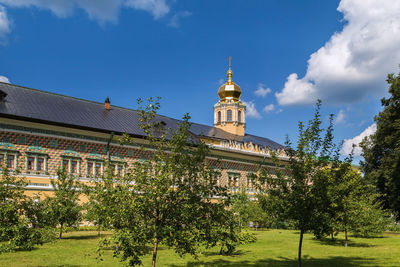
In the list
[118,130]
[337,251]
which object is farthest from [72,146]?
[337,251]

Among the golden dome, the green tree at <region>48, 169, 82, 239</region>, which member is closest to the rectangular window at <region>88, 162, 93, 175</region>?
the green tree at <region>48, 169, 82, 239</region>

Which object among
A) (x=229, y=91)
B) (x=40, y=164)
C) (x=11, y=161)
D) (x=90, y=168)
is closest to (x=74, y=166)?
(x=90, y=168)

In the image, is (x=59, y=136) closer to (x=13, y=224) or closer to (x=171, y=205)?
(x=13, y=224)

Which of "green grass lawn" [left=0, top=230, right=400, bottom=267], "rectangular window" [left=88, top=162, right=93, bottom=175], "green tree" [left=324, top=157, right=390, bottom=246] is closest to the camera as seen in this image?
"green tree" [left=324, top=157, right=390, bottom=246]

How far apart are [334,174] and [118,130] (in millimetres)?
18338

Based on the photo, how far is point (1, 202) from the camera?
10.3 meters

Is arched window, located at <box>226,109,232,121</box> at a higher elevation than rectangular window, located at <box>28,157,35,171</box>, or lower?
higher

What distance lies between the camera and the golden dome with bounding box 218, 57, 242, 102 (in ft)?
148

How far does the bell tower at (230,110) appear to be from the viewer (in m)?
44.2

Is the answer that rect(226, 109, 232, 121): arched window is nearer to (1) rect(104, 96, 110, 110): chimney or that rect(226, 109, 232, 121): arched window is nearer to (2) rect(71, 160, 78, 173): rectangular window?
(1) rect(104, 96, 110, 110): chimney

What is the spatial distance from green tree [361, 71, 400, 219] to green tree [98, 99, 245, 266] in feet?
71.0

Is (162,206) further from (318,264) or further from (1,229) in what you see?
(318,264)

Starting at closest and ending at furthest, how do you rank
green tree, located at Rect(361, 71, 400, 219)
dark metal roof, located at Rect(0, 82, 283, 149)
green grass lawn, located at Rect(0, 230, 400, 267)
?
1. green grass lawn, located at Rect(0, 230, 400, 267)
2. dark metal roof, located at Rect(0, 82, 283, 149)
3. green tree, located at Rect(361, 71, 400, 219)

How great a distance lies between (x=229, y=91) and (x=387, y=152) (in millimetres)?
18228
